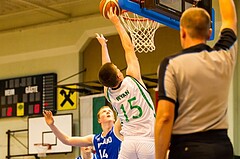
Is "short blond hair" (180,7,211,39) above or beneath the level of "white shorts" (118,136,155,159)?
above

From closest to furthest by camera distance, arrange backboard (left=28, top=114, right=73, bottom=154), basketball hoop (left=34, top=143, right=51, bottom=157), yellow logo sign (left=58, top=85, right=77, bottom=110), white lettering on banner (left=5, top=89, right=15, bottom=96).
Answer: backboard (left=28, top=114, right=73, bottom=154)
basketball hoop (left=34, top=143, right=51, bottom=157)
yellow logo sign (left=58, top=85, right=77, bottom=110)
white lettering on banner (left=5, top=89, right=15, bottom=96)

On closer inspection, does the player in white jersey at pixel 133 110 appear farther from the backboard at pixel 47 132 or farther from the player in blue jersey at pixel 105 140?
the backboard at pixel 47 132

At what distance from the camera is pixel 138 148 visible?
6121 mm

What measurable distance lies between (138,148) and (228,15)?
255 centimetres

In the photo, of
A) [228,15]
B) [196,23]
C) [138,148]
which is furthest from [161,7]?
[196,23]

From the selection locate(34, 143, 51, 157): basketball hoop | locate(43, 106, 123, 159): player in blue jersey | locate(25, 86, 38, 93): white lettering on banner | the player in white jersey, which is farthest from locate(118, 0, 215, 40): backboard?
locate(25, 86, 38, 93): white lettering on banner

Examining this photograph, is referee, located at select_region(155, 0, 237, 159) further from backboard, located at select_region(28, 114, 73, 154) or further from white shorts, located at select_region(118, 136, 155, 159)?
backboard, located at select_region(28, 114, 73, 154)

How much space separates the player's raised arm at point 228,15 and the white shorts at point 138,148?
2484mm

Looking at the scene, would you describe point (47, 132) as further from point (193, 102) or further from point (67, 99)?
point (193, 102)

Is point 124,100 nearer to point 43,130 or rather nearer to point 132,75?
point 132,75

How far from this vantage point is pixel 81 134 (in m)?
14.5

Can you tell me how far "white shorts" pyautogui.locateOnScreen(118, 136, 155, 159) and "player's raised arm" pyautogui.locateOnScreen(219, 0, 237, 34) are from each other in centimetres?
248

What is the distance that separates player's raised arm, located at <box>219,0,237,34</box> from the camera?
3.87 metres

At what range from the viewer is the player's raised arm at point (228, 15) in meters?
3.87
